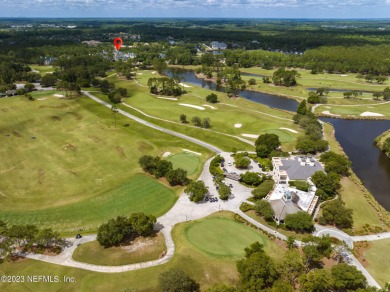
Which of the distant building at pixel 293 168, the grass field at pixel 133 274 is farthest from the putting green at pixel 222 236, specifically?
the distant building at pixel 293 168

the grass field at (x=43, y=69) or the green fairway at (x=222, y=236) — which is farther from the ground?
the green fairway at (x=222, y=236)

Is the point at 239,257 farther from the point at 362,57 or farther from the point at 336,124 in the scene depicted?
the point at 362,57

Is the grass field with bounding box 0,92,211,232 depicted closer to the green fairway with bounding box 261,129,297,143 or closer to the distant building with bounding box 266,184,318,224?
the distant building with bounding box 266,184,318,224

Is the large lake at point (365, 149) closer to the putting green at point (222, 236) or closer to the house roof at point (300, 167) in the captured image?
the house roof at point (300, 167)

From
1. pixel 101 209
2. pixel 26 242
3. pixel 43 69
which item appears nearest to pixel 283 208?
pixel 101 209

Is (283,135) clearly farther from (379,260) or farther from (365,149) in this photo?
(379,260)

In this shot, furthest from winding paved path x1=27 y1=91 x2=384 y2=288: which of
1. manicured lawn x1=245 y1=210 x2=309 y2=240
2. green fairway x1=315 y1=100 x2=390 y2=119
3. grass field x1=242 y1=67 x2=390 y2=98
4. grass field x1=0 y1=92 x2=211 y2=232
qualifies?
grass field x1=242 y1=67 x2=390 y2=98
